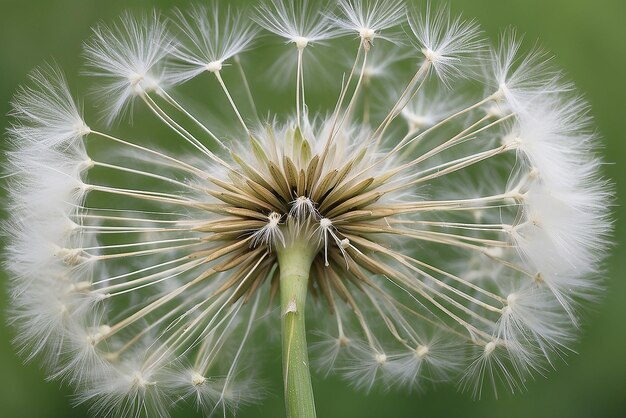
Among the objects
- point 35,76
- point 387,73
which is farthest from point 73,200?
point 387,73

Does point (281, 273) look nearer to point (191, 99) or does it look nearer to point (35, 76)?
point (35, 76)

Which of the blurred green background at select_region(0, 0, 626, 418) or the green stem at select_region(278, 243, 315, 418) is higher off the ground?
the blurred green background at select_region(0, 0, 626, 418)

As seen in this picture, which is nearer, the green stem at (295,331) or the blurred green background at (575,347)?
the green stem at (295,331)

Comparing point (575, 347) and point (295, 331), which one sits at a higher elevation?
point (575, 347)

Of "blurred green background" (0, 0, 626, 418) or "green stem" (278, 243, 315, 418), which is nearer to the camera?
"green stem" (278, 243, 315, 418)
